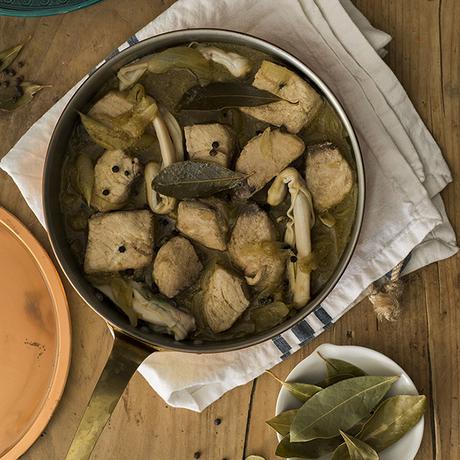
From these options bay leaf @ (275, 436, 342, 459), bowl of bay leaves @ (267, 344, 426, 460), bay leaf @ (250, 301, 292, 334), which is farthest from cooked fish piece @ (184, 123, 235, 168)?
bay leaf @ (275, 436, 342, 459)

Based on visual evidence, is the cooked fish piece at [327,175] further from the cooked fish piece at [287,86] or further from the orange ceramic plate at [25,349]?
the orange ceramic plate at [25,349]

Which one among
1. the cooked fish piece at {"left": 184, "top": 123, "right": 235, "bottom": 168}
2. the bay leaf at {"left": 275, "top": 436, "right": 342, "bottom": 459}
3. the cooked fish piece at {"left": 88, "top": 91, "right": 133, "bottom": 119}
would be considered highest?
the cooked fish piece at {"left": 88, "top": 91, "right": 133, "bottom": 119}

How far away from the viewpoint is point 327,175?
1.23 m

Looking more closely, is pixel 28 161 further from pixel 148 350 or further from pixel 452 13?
pixel 452 13

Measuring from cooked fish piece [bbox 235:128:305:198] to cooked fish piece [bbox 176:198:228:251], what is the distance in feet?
0.18

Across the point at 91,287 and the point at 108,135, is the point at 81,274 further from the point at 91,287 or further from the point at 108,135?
the point at 108,135

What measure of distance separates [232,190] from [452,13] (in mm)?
489

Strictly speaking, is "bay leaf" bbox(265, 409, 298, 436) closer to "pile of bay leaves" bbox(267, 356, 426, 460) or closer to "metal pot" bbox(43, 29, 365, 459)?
"pile of bay leaves" bbox(267, 356, 426, 460)

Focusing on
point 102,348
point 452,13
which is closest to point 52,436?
point 102,348

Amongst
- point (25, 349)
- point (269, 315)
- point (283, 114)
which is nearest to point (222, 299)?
point (269, 315)

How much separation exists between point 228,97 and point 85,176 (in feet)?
0.82

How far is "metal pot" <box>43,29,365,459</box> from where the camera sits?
1.21 m

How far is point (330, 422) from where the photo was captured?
4.30 ft

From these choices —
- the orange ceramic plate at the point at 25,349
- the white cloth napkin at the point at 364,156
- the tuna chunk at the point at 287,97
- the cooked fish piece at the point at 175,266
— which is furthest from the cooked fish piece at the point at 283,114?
the orange ceramic plate at the point at 25,349
